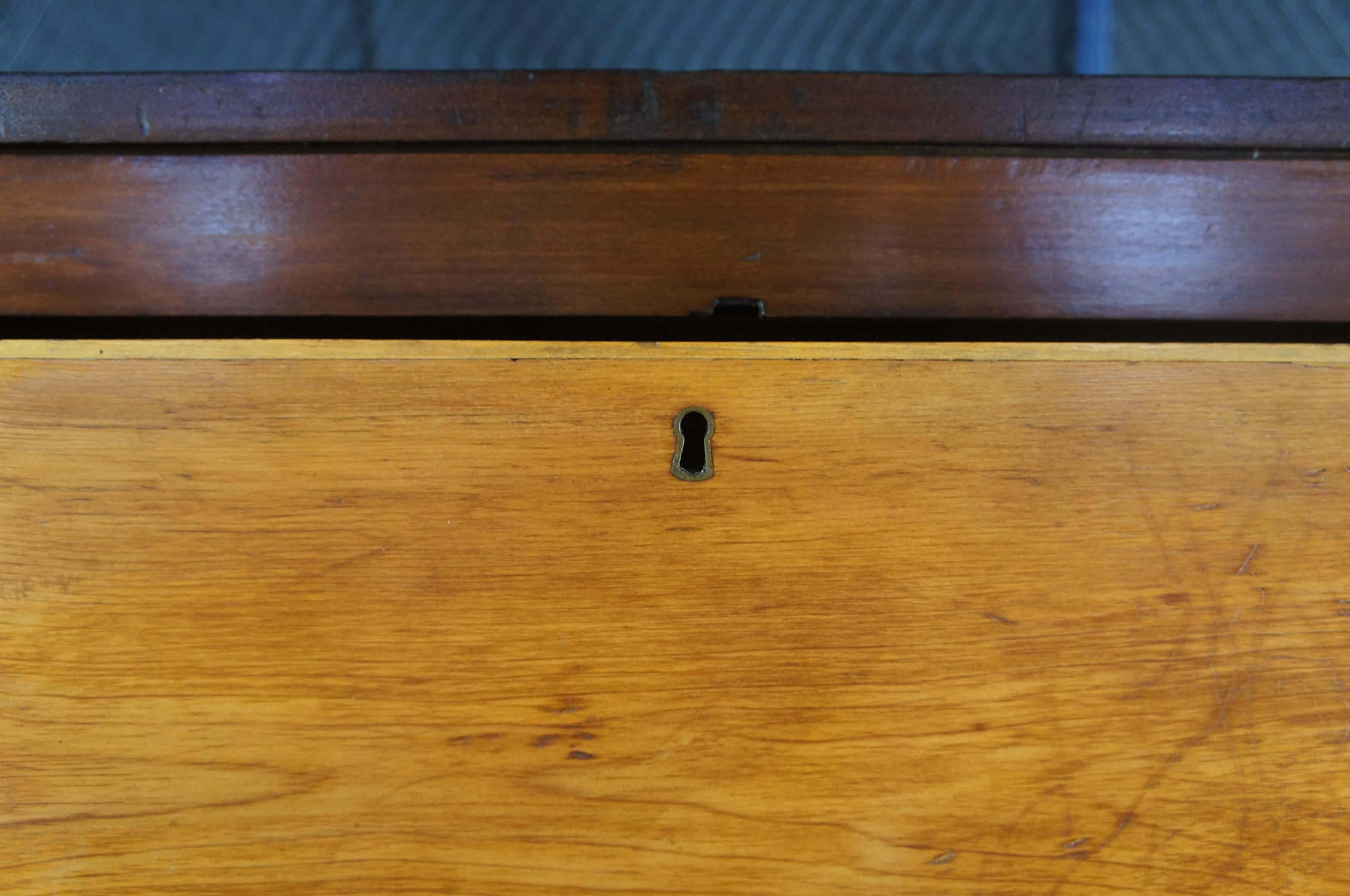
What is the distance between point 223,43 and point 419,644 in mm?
1007

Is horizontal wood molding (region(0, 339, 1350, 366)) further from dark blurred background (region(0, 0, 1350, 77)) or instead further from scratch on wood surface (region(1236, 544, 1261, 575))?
dark blurred background (region(0, 0, 1350, 77))

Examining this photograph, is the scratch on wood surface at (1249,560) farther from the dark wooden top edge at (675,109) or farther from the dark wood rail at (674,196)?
the dark wooden top edge at (675,109)

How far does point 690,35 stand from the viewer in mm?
1094

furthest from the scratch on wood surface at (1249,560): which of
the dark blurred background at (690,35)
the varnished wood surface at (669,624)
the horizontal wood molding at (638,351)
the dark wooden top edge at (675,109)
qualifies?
the dark blurred background at (690,35)

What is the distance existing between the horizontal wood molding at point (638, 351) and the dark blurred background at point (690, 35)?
669 mm

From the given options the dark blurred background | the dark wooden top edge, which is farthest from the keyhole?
the dark blurred background

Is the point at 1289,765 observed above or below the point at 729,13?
below

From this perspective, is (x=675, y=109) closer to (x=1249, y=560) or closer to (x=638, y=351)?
(x=638, y=351)

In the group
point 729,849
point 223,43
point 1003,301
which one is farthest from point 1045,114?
point 223,43

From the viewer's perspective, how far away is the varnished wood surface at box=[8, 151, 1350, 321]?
1.63ft

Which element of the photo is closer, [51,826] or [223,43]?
[51,826]

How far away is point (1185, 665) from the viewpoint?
1.54 ft

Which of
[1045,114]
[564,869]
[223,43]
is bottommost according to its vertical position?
[564,869]

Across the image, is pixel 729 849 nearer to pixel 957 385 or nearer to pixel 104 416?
pixel 957 385
